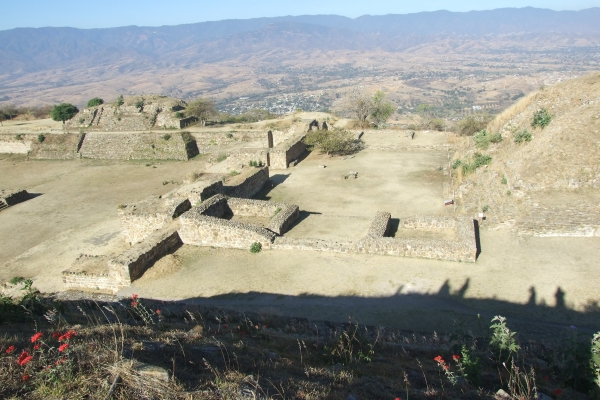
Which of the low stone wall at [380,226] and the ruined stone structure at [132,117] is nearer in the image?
the low stone wall at [380,226]

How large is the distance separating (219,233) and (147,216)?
3.19 metres

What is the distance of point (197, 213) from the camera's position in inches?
561

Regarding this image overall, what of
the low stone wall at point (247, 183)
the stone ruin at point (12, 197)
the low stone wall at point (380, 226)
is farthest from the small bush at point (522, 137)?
the stone ruin at point (12, 197)

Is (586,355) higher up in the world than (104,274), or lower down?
higher up

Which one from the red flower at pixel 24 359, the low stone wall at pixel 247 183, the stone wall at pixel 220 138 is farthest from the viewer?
the stone wall at pixel 220 138

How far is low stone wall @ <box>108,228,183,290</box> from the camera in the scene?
11992 millimetres

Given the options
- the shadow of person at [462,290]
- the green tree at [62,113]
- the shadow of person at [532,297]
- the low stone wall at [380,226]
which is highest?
the green tree at [62,113]

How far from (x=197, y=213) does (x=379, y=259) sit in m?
6.17

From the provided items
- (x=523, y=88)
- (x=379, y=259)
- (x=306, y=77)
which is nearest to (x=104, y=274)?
(x=379, y=259)

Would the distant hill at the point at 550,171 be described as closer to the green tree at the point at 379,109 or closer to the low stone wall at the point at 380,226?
the low stone wall at the point at 380,226

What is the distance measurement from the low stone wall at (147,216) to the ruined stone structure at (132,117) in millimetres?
22316

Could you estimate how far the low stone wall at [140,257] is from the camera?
1199 centimetres

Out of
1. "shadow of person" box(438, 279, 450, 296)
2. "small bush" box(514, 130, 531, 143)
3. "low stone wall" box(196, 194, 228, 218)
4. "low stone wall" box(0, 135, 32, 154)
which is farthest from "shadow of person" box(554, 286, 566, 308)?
"low stone wall" box(0, 135, 32, 154)

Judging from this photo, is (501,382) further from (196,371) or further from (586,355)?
(196,371)
